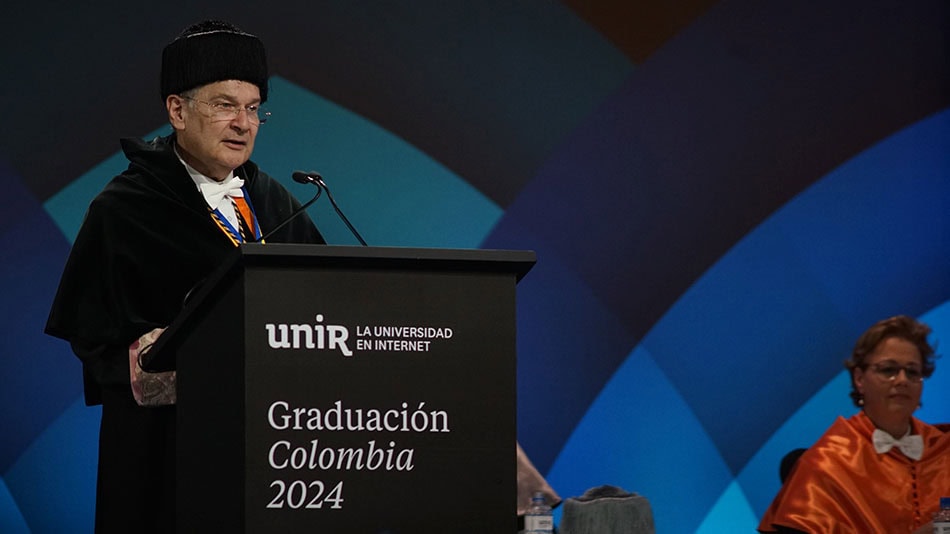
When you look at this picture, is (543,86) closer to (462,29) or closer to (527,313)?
(462,29)

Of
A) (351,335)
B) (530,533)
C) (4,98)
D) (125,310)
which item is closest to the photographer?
(351,335)

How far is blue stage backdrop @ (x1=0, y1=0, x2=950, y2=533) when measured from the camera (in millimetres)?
4930

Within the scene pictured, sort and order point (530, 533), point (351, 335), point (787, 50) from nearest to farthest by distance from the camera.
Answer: point (351, 335) → point (530, 533) → point (787, 50)

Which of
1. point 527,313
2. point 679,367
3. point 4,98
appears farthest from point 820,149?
point 4,98

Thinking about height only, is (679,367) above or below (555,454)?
above

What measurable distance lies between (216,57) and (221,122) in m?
0.17

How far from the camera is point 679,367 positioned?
18.3 feet

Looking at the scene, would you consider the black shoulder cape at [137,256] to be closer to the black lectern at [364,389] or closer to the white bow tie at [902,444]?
the black lectern at [364,389]

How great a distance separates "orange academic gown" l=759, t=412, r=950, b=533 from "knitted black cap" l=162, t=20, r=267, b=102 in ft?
8.92

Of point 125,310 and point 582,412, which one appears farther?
point 582,412

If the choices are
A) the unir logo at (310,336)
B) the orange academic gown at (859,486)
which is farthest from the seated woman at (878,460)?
the unir logo at (310,336)

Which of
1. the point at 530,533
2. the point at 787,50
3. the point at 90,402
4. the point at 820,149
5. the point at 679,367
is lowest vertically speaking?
the point at 530,533

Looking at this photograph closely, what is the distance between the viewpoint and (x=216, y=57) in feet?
10.8

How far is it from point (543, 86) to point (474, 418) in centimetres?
357
